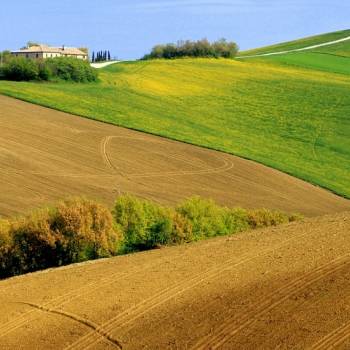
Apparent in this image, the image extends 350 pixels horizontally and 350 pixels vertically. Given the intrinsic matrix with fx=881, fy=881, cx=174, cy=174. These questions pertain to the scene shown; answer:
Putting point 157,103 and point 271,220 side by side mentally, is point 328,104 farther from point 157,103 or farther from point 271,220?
point 271,220

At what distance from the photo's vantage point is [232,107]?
81.6 meters

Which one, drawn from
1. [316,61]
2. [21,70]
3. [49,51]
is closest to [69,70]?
[21,70]

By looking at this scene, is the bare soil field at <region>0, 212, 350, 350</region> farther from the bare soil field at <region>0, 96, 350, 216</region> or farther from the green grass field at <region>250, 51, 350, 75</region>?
the green grass field at <region>250, 51, 350, 75</region>

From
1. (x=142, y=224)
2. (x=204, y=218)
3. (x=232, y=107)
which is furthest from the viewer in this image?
(x=232, y=107)

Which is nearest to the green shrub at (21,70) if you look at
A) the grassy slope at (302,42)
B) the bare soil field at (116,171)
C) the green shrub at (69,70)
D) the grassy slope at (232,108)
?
the green shrub at (69,70)

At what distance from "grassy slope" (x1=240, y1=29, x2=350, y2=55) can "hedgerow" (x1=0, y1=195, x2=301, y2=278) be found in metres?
126

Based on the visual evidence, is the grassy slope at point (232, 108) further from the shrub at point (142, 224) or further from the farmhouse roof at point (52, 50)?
the farmhouse roof at point (52, 50)

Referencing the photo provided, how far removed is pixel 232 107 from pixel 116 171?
33045 mm

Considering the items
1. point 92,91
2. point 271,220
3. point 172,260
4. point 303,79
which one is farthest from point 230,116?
point 172,260

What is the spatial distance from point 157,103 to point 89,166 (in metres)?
26.7

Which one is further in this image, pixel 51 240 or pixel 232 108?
pixel 232 108

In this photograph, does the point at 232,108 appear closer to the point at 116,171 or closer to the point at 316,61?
the point at 116,171

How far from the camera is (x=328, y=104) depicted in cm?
8612

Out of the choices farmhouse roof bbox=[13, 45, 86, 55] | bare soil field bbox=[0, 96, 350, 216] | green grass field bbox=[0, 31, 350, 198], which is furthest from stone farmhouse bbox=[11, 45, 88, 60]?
bare soil field bbox=[0, 96, 350, 216]
